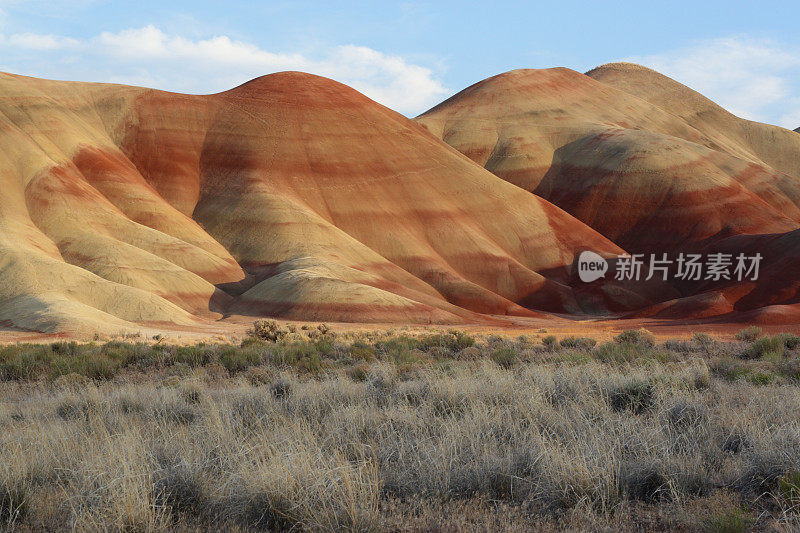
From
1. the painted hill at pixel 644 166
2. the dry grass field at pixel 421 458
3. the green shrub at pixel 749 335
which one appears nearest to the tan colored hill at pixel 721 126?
the painted hill at pixel 644 166

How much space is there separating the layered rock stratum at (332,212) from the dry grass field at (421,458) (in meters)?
34.8

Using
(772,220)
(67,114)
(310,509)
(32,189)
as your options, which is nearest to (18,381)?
(310,509)

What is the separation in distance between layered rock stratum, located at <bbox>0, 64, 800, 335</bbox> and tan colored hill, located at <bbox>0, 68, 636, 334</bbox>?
24 centimetres

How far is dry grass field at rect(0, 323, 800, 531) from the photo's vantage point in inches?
217

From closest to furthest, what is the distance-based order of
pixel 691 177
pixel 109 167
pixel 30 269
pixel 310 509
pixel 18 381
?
pixel 310 509, pixel 18 381, pixel 30 269, pixel 109 167, pixel 691 177

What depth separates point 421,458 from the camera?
272 inches

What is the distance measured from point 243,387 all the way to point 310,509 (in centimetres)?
649

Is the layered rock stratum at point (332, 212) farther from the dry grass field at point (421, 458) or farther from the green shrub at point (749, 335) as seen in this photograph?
the dry grass field at point (421, 458)

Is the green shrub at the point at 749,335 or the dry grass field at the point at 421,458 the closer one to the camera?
the dry grass field at the point at 421,458

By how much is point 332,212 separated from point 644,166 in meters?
48.7

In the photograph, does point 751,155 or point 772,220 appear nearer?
point 772,220

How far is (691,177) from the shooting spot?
9269 centimetres

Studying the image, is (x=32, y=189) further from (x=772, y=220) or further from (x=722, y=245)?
(x=772, y=220)

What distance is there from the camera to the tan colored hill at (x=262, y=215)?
55719 mm
